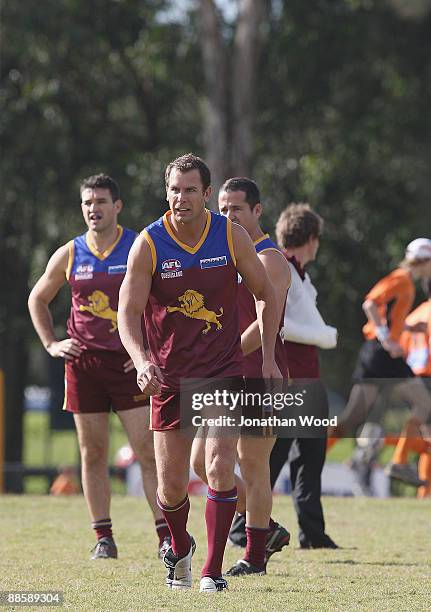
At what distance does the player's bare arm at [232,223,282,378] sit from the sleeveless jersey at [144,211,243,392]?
0.05m

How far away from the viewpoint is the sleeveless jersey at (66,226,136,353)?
8.19 m

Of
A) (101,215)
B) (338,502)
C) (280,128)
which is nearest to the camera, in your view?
(101,215)

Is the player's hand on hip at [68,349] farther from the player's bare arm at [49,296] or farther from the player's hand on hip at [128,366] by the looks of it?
the player's hand on hip at [128,366]

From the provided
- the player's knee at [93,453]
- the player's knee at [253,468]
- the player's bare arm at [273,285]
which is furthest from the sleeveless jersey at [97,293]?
the player's knee at [253,468]

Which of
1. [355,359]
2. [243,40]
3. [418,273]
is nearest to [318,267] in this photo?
[355,359]

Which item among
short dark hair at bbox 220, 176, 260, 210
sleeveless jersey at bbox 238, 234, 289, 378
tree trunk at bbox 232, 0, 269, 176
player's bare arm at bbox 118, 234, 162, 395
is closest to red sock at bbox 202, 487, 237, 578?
player's bare arm at bbox 118, 234, 162, 395

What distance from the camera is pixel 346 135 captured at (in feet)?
73.2

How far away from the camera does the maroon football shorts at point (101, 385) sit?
8.18m

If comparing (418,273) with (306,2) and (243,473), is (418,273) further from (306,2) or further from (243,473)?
(306,2)

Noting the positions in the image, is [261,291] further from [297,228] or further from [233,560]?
[233,560]

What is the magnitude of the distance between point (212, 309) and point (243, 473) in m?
1.22

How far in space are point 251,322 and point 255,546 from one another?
1.30 metres

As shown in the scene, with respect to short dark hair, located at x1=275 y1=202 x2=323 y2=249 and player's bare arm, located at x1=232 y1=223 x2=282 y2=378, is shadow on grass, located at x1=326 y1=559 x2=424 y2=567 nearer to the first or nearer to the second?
player's bare arm, located at x1=232 y1=223 x2=282 y2=378

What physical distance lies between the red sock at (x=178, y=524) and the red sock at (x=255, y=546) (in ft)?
1.96
